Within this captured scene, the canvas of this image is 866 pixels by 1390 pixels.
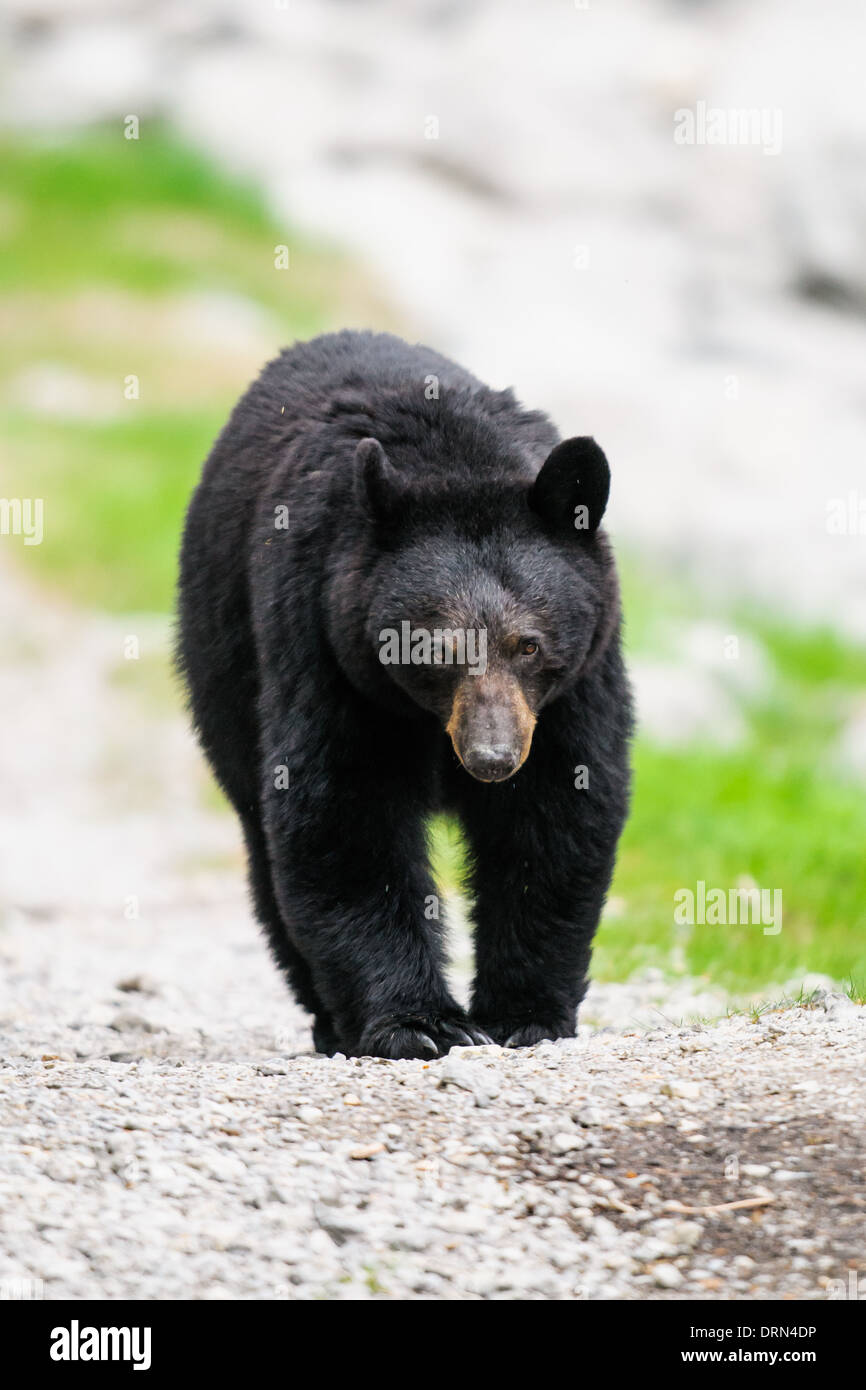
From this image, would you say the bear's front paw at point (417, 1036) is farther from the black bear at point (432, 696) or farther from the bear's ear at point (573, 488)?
the bear's ear at point (573, 488)

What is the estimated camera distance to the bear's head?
5.33 meters

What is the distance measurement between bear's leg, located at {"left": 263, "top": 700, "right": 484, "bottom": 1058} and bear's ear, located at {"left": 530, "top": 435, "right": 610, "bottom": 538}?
841mm

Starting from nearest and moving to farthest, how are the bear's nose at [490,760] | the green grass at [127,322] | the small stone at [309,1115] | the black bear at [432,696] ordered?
the small stone at [309,1115], the bear's nose at [490,760], the black bear at [432,696], the green grass at [127,322]

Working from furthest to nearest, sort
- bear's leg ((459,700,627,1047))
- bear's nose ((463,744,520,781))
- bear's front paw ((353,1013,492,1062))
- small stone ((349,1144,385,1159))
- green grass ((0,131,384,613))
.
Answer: green grass ((0,131,384,613)) → bear's leg ((459,700,627,1047)) → bear's front paw ((353,1013,492,1062)) → bear's nose ((463,744,520,781)) → small stone ((349,1144,385,1159))

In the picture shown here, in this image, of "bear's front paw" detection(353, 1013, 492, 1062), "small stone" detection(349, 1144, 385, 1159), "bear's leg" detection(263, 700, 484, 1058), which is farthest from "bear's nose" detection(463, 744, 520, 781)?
"small stone" detection(349, 1144, 385, 1159)

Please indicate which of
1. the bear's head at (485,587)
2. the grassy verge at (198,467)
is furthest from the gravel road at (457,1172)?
the grassy verge at (198,467)

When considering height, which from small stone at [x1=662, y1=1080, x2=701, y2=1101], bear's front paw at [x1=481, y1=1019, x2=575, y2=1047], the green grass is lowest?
small stone at [x1=662, y1=1080, x2=701, y2=1101]

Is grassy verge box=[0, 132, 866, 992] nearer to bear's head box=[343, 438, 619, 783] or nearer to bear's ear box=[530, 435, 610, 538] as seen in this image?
bear's head box=[343, 438, 619, 783]

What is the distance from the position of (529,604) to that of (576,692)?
1.80 ft

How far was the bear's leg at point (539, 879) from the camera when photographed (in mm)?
5938

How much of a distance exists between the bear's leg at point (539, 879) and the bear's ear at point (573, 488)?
0.70m
